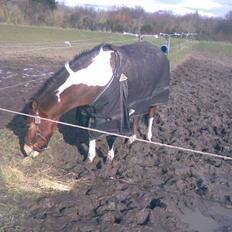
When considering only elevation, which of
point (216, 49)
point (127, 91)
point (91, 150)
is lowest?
point (216, 49)

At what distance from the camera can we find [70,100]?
646 cm

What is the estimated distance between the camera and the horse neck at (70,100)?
20.7 ft

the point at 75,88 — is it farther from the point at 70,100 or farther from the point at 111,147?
the point at 111,147

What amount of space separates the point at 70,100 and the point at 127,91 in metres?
A: 0.91

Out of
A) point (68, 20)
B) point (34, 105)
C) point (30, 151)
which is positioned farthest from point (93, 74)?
point (68, 20)

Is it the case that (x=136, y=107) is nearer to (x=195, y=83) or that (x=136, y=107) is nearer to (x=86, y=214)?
(x=86, y=214)

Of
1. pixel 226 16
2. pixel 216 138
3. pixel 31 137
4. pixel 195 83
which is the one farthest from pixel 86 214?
pixel 226 16

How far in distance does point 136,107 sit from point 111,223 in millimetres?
2955

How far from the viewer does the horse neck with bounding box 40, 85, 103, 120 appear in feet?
20.7

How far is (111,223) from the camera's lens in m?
5.00

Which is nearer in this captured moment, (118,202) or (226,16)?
(118,202)

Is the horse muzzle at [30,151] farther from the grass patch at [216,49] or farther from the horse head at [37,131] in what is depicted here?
the grass patch at [216,49]

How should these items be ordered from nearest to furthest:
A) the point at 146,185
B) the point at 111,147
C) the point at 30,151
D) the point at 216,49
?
the point at 146,185, the point at 30,151, the point at 111,147, the point at 216,49

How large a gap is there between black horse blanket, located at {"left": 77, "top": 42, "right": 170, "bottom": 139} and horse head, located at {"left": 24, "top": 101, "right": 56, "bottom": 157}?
2.15 feet
